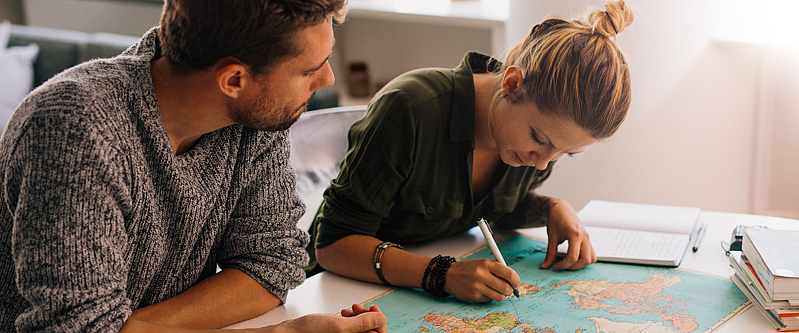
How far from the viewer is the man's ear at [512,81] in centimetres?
126

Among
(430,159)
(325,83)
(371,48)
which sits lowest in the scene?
(371,48)

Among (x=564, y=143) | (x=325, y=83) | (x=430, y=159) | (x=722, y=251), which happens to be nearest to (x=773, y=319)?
(x=722, y=251)

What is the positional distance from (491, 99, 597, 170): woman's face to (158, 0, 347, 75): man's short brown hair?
49 centimetres

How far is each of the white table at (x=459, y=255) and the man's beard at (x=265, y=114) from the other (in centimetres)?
35

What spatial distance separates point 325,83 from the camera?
3.31ft

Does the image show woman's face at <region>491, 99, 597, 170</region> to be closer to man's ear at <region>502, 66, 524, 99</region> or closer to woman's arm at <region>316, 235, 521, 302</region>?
man's ear at <region>502, 66, 524, 99</region>

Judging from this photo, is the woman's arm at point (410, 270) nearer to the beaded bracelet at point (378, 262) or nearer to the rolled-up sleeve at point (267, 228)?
the beaded bracelet at point (378, 262)

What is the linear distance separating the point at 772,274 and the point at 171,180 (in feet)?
3.16

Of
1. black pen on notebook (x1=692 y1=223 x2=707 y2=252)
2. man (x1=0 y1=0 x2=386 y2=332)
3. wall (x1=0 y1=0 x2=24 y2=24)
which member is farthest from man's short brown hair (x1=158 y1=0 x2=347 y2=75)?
wall (x1=0 y1=0 x2=24 y2=24)

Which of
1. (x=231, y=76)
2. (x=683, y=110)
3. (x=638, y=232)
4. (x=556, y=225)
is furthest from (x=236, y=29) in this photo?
(x=683, y=110)

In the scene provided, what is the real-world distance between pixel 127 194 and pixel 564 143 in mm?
774

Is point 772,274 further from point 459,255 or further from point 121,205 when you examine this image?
point 121,205

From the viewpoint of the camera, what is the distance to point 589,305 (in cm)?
113

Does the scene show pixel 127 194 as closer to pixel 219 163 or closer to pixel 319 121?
pixel 219 163
